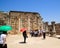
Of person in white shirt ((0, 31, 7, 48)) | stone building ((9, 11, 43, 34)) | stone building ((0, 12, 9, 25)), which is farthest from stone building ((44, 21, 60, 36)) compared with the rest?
person in white shirt ((0, 31, 7, 48))

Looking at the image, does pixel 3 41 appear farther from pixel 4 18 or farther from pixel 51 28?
pixel 51 28

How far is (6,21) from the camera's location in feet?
117

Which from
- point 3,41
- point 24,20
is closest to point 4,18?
point 24,20

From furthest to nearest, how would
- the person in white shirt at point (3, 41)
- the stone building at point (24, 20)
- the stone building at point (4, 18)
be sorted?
1. the stone building at point (24, 20)
2. the stone building at point (4, 18)
3. the person in white shirt at point (3, 41)

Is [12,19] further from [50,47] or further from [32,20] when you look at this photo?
[50,47]

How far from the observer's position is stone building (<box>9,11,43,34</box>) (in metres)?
37.3

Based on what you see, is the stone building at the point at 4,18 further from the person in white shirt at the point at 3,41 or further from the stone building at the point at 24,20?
the person in white shirt at the point at 3,41

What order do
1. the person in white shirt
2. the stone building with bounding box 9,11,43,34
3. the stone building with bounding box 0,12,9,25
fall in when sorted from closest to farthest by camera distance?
the person in white shirt
the stone building with bounding box 0,12,9,25
the stone building with bounding box 9,11,43,34

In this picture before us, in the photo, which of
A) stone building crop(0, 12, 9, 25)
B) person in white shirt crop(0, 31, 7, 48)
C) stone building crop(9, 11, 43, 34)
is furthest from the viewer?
stone building crop(9, 11, 43, 34)

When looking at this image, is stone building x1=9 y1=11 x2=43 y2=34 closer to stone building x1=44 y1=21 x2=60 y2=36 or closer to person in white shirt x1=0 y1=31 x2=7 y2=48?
stone building x1=44 y1=21 x2=60 y2=36

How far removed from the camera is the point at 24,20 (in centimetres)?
3828

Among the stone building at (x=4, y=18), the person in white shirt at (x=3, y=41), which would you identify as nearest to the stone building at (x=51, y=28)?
the stone building at (x=4, y=18)

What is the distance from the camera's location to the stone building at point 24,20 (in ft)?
122

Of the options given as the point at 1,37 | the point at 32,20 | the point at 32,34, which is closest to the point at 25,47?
the point at 1,37
